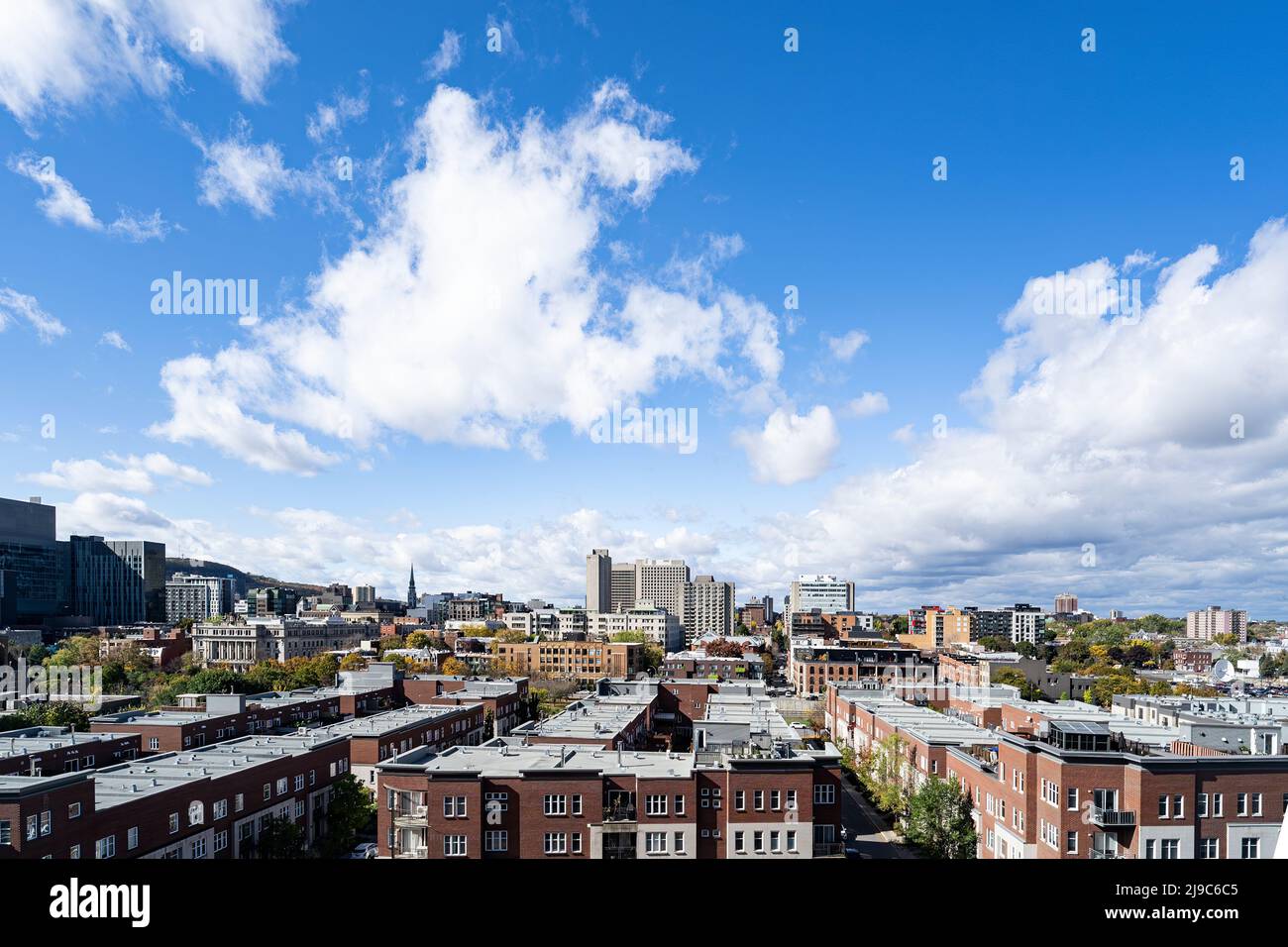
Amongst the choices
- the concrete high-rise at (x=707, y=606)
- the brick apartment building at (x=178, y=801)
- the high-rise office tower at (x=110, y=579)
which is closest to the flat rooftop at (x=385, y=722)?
the brick apartment building at (x=178, y=801)

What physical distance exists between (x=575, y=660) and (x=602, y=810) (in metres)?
41.4

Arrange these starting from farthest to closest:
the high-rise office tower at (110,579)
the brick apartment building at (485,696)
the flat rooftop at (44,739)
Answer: the high-rise office tower at (110,579), the brick apartment building at (485,696), the flat rooftop at (44,739)

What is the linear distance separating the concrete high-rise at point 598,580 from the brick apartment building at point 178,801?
95.9 m

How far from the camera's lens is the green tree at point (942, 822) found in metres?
18.5

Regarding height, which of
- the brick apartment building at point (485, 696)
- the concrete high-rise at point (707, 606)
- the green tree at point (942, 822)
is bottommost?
the concrete high-rise at point (707, 606)

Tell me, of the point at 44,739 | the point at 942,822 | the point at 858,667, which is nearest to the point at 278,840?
the point at 44,739

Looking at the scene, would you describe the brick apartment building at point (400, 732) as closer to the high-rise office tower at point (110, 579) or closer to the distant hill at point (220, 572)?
the high-rise office tower at point (110, 579)

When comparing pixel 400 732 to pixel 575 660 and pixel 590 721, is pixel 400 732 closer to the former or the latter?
pixel 590 721

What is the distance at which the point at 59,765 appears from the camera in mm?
20109

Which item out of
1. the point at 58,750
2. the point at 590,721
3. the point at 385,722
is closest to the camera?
the point at 58,750

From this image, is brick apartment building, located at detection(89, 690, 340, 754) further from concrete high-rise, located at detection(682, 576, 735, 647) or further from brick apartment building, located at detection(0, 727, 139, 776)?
concrete high-rise, located at detection(682, 576, 735, 647)

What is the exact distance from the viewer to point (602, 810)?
16312 millimetres

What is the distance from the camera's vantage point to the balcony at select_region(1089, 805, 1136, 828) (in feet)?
47.1

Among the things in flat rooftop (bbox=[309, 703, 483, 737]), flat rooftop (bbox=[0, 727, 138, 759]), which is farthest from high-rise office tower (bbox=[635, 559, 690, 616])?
flat rooftop (bbox=[0, 727, 138, 759])
